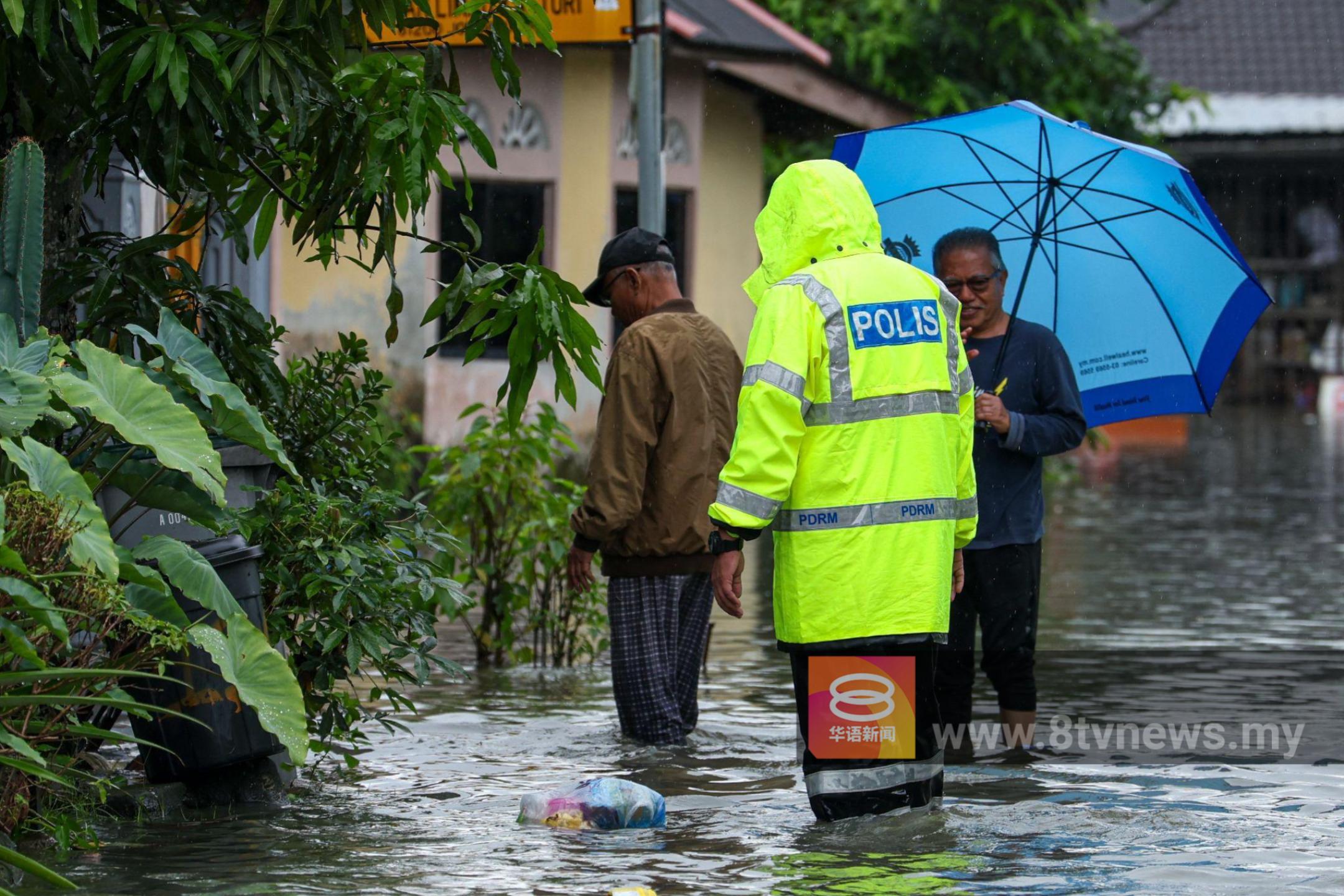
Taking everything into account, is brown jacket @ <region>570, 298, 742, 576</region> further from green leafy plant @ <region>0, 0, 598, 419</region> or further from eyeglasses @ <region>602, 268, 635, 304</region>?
green leafy plant @ <region>0, 0, 598, 419</region>

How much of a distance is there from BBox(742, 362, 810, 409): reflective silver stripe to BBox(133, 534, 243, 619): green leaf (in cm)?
151

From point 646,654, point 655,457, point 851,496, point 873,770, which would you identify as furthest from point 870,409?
point 646,654

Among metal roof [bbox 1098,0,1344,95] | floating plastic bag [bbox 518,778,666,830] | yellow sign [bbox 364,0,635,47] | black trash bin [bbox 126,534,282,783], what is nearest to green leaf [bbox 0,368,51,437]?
black trash bin [bbox 126,534,282,783]

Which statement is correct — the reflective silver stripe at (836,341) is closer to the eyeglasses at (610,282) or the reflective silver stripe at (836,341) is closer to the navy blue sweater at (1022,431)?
the navy blue sweater at (1022,431)

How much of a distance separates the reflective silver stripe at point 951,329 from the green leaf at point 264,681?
6.65 ft

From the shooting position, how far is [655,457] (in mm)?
7555

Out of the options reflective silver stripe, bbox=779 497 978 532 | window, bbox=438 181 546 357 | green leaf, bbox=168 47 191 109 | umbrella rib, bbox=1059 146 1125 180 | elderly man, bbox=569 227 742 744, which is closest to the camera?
reflective silver stripe, bbox=779 497 978 532

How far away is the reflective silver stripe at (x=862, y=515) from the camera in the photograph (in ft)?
18.7

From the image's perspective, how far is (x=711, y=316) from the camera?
20.7m

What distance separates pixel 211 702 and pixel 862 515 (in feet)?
6.37

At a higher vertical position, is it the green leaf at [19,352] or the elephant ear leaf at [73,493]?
the green leaf at [19,352]

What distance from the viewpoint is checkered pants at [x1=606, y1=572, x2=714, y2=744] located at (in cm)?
747

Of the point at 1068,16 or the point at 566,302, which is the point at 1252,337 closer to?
the point at 1068,16

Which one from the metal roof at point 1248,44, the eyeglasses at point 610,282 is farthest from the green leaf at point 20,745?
the metal roof at point 1248,44
